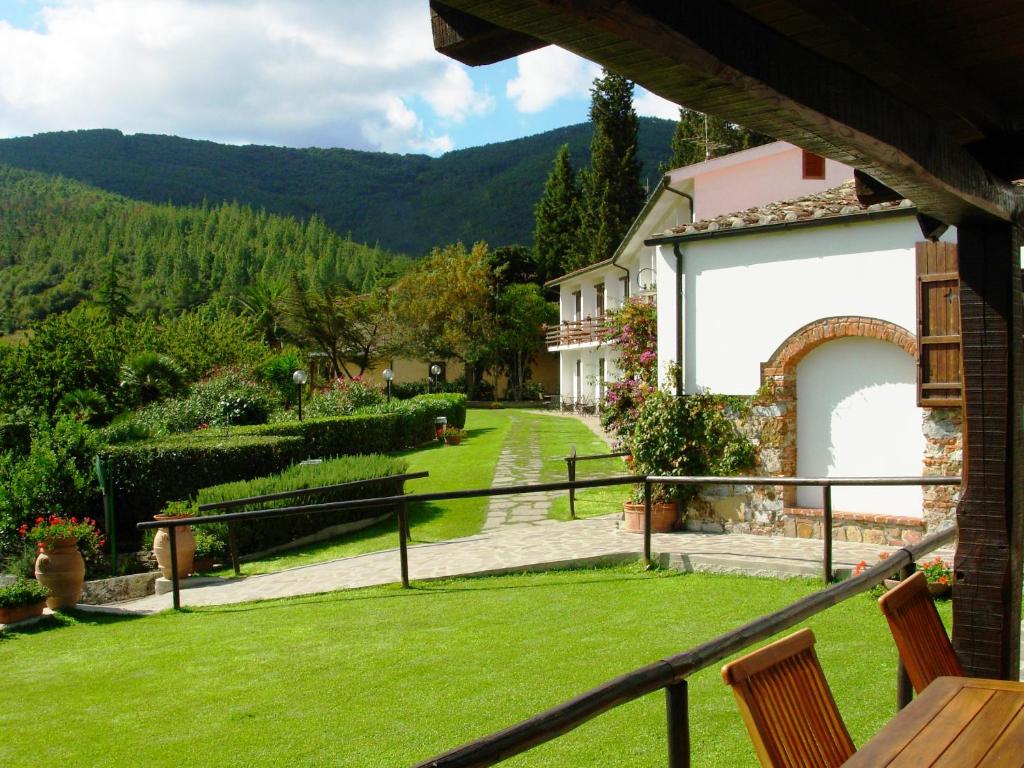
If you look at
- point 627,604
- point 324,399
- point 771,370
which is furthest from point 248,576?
point 324,399

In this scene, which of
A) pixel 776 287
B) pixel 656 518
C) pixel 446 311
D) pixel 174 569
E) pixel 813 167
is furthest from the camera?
pixel 446 311

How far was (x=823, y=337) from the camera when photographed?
1048cm

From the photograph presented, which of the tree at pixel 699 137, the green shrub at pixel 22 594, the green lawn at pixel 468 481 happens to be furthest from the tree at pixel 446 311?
the green shrub at pixel 22 594

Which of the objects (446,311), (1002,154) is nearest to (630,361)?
(1002,154)

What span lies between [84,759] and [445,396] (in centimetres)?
2625

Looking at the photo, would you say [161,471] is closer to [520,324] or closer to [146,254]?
[520,324]

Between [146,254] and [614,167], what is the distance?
192ft

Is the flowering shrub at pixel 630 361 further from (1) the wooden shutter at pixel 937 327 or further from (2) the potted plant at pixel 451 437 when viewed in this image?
(2) the potted plant at pixel 451 437

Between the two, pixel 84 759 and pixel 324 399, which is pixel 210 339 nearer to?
pixel 324 399

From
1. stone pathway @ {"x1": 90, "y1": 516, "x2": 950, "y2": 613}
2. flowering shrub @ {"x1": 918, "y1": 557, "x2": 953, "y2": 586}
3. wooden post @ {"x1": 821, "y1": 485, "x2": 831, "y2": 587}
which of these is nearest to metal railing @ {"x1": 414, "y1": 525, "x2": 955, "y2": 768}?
flowering shrub @ {"x1": 918, "y1": 557, "x2": 953, "y2": 586}

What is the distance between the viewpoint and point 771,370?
1087 centimetres

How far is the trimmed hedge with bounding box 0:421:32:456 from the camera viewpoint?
16328 mm

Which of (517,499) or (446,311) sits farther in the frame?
(446,311)

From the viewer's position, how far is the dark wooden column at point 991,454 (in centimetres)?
337
